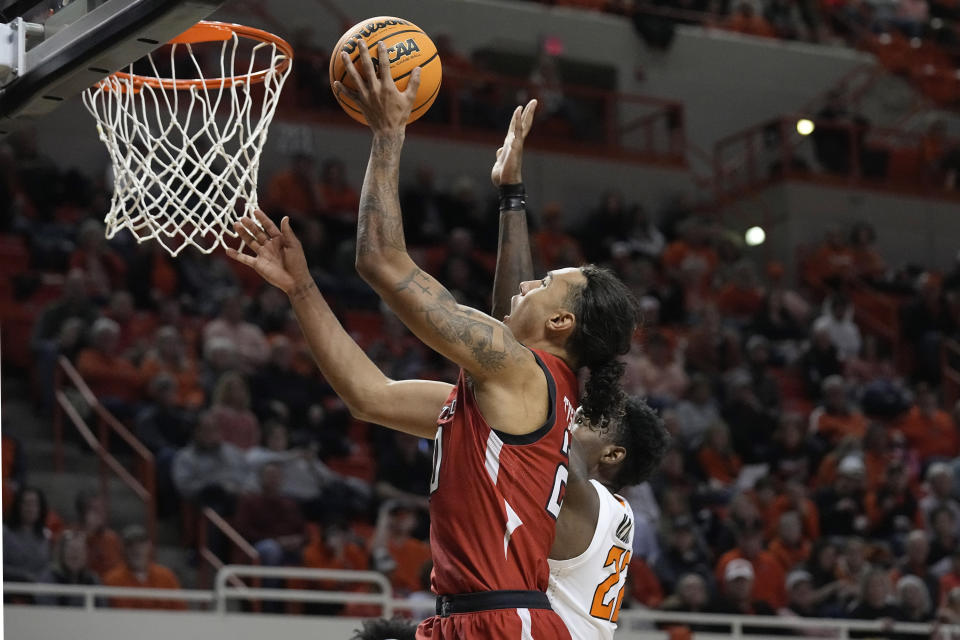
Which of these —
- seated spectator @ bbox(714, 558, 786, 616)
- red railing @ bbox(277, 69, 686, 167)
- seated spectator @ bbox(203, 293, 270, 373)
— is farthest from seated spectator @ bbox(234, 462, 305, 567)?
red railing @ bbox(277, 69, 686, 167)

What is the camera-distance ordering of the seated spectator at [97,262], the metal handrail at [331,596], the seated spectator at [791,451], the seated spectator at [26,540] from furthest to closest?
the seated spectator at [791,451] → the seated spectator at [97,262] → the seated spectator at [26,540] → the metal handrail at [331,596]

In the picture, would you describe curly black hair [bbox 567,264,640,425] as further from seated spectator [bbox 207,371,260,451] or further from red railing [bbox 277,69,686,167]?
red railing [bbox 277,69,686,167]

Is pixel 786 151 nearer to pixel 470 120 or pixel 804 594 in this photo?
pixel 470 120

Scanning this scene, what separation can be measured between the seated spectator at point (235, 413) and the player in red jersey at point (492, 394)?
18.9 feet

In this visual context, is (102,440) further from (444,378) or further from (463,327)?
(463,327)

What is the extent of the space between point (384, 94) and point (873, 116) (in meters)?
15.2

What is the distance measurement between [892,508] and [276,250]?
336 inches

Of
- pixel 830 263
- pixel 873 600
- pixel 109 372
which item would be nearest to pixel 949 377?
pixel 830 263

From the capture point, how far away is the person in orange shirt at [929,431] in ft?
42.9

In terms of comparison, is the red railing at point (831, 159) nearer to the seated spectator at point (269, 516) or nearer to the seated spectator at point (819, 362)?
the seated spectator at point (819, 362)

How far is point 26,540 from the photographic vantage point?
26.8 ft

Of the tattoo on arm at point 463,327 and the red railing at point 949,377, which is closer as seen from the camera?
the tattoo on arm at point 463,327

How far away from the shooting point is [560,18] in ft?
53.8

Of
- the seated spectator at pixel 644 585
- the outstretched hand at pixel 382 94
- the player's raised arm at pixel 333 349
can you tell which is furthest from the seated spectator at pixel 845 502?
the outstretched hand at pixel 382 94
